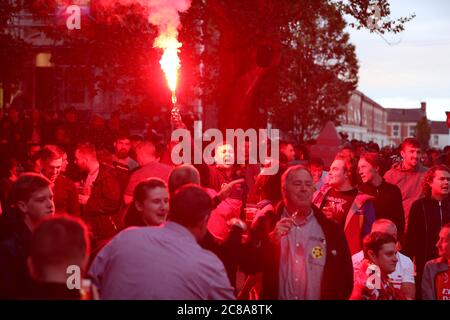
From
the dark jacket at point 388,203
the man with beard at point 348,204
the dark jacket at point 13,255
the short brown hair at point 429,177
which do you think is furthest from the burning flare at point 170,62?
the dark jacket at point 13,255

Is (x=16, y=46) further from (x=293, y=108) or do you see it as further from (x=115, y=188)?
(x=293, y=108)

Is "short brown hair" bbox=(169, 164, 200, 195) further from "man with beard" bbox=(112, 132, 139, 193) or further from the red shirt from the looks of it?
"man with beard" bbox=(112, 132, 139, 193)

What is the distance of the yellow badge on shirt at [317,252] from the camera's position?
18.6 ft

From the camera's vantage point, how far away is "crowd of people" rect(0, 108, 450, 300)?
14.9ft

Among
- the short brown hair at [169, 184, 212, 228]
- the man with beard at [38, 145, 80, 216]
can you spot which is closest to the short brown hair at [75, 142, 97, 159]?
the man with beard at [38, 145, 80, 216]

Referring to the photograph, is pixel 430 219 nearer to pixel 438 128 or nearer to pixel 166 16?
pixel 166 16

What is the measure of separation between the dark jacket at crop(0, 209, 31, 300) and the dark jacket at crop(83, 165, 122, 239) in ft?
9.82

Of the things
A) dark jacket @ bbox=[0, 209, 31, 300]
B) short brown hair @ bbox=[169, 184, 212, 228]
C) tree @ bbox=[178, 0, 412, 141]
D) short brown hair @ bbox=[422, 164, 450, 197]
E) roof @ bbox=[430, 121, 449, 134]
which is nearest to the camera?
dark jacket @ bbox=[0, 209, 31, 300]

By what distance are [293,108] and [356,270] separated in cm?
3584

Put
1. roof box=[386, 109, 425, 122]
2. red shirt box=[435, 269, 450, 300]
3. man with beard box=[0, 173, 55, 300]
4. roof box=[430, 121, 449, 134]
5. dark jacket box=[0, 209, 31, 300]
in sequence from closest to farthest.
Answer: dark jacket box=[0, 209, 31, 300] → man with beard box=[0, 173, 55, 300] → red shirt box=[435, 269, 450, 300] → roof box=[386, 109, 425, 122] → roof box=[430, 121, 449, 134]

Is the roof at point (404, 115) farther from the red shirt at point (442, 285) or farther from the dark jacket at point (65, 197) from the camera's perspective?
the red shirt at point (442, 285)

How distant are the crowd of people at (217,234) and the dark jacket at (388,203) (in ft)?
0.05

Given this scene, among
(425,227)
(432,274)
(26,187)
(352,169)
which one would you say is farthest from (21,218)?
(425,227)

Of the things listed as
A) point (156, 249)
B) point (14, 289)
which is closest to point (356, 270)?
point (156, 249)
